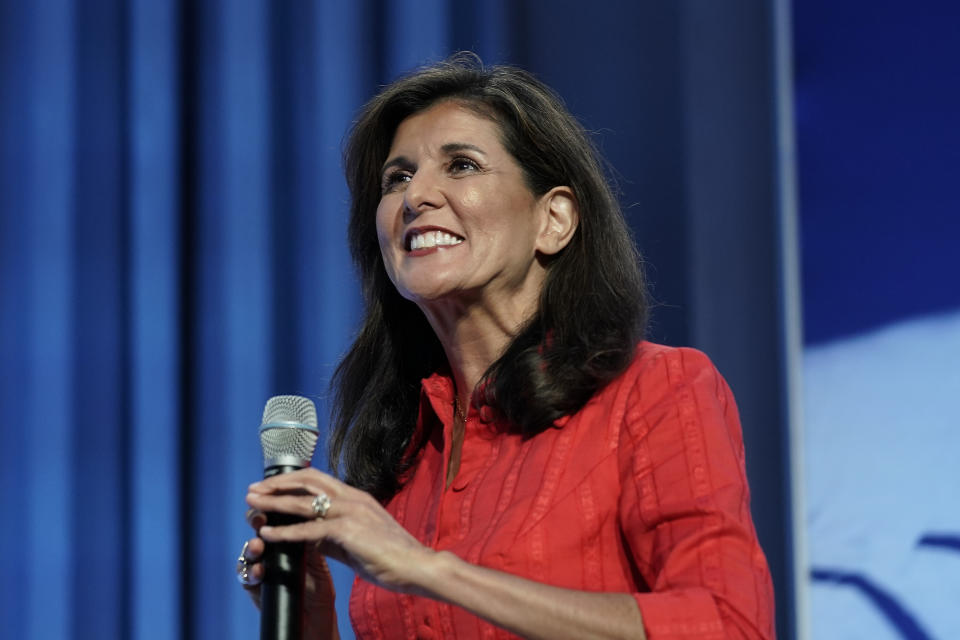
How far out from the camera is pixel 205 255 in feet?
7.80

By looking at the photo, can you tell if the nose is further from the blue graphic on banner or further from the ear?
the blue graphic on banner

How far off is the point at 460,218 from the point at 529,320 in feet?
0.58

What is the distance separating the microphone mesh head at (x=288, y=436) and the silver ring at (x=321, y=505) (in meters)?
0.04

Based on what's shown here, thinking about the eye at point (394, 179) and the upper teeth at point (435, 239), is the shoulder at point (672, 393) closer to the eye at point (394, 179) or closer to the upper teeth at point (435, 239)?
the upper teeth at point (435, 239)

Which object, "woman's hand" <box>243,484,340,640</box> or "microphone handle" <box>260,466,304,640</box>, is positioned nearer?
→ "microphone handle" <box>260,466,304,640</box>

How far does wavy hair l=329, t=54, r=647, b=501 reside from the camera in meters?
1.48

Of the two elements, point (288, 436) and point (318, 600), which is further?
point (318, 600)

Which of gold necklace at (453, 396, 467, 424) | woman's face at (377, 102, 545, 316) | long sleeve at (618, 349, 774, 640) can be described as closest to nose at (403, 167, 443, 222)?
woman's face at (377, 102, 545, 316)

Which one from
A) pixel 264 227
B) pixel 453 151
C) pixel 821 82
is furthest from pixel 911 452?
pixel 264 227

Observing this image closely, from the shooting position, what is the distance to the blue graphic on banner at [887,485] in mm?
2158

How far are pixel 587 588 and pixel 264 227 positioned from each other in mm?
1356

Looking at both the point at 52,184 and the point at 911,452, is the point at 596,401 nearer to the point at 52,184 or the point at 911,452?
the point at 911,452

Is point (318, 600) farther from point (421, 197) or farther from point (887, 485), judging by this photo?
point (887, 485)

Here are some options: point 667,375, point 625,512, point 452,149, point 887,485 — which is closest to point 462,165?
point 452,149
